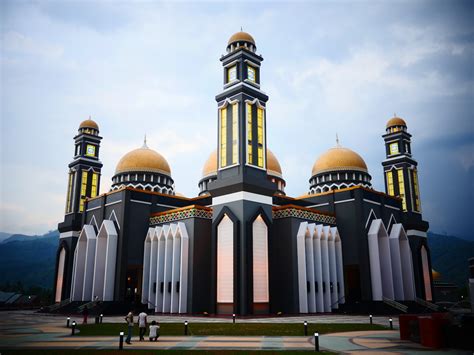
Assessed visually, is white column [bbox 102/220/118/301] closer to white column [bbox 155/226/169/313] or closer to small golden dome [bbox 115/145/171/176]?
white column [bbox 155/226/169/313]

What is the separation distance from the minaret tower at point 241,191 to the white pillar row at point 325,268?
6180 mm

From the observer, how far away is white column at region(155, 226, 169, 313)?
37.4 m

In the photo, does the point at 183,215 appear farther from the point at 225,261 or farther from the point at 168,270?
the point at 225,261

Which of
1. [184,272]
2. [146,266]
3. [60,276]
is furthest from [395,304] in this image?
[60,276]

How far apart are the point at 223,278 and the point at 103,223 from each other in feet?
47.5

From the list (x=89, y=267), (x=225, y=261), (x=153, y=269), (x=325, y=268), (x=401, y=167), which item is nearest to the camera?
(x=225, y=261)

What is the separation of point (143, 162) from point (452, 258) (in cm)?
12416

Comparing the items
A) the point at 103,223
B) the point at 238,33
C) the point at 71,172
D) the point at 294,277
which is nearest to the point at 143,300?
the point at 103,223

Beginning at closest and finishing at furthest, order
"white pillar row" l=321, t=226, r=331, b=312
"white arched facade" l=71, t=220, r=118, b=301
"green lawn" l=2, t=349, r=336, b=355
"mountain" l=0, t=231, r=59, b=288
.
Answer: "green lawn" l=2, t=349, r=336, b=355, "white pillar row" l=321, t=226, r=331, b=312, "white arched facade" l=71, t=220, r=118, b=301, "mountain" l=0, t=231, r=59, b=288

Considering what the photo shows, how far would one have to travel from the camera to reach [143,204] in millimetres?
41938

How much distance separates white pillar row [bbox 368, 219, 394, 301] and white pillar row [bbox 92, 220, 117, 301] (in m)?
24.2

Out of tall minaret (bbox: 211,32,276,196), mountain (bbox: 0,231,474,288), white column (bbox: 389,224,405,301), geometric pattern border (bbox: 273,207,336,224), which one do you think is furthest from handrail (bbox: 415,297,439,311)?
mountain (bbox: 0,231,474,288)

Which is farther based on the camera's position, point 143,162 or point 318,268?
point 143,162

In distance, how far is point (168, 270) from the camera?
122ft
